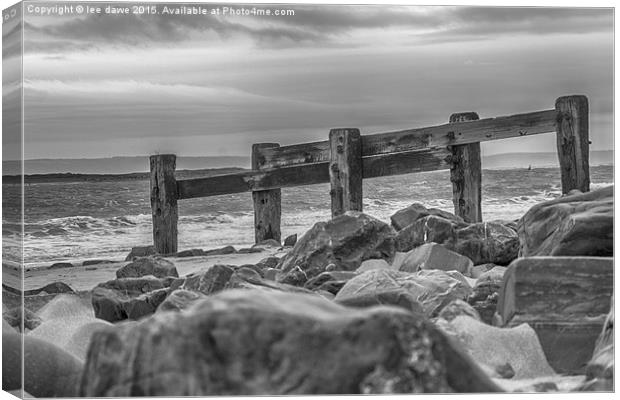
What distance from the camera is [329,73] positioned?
23.9ft

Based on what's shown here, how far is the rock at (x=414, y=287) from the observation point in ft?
23.2

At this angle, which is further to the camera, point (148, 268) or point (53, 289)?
point (148, 268)

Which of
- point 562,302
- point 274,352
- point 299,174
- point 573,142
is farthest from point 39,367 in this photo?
point 573,142

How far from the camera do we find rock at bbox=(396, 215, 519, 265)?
25.0 feet

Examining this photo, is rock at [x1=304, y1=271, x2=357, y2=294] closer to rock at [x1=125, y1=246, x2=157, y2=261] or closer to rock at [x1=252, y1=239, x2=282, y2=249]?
rock at [x1=252, y1=239, x2=282, y2=249]

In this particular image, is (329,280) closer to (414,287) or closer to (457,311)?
(414,287)

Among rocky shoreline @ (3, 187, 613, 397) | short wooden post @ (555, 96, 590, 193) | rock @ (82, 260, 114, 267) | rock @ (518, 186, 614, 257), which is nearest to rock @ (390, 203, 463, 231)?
rocky shoreline @ (3, 187, 613, 397)

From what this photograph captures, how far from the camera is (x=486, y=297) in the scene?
23.5 feet

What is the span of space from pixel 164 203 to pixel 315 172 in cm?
99

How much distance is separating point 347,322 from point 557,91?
3832mm

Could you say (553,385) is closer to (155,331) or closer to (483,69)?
(483,69)

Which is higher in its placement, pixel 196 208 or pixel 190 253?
pixel 196 208

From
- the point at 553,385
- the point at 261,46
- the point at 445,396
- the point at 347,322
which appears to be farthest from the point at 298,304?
the point at 261,46

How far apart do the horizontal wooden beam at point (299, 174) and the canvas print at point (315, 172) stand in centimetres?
1
